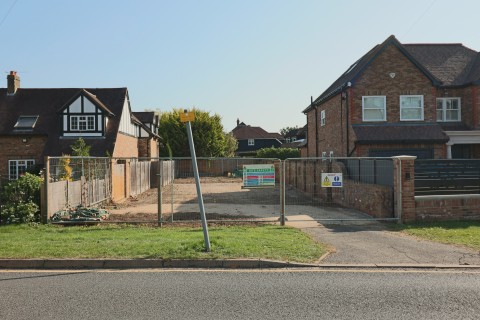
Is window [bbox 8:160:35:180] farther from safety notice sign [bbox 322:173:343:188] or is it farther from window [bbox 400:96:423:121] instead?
window [bbox 400:96:423:121]

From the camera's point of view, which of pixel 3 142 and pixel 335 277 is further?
pixel 3 142

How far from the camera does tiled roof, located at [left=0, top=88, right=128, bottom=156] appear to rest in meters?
28.2

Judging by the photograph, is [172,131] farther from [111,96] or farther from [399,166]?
[399,166]

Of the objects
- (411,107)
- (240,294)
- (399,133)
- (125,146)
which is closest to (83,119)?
(125,146)

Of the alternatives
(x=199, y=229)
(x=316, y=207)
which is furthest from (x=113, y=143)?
(x=199, y=229)

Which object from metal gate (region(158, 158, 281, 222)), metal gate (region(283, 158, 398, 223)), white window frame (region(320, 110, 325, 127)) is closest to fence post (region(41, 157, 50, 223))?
metal gate (region(158, 158, 281, 222))

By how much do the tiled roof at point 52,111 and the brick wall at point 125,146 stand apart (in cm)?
72

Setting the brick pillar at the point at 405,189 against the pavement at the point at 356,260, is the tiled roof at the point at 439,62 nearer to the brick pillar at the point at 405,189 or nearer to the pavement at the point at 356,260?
the brick pillar at the point at 405,189

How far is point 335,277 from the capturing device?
6.96 metres

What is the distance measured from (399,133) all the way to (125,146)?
786 inches

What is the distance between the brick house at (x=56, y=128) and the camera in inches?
1121

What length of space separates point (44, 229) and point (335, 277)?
8.42m

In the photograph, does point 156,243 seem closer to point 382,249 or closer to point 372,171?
point 382,249

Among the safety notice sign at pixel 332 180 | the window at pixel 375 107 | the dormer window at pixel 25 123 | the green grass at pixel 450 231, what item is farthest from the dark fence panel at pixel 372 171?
the dormer window at pixel 25 123
